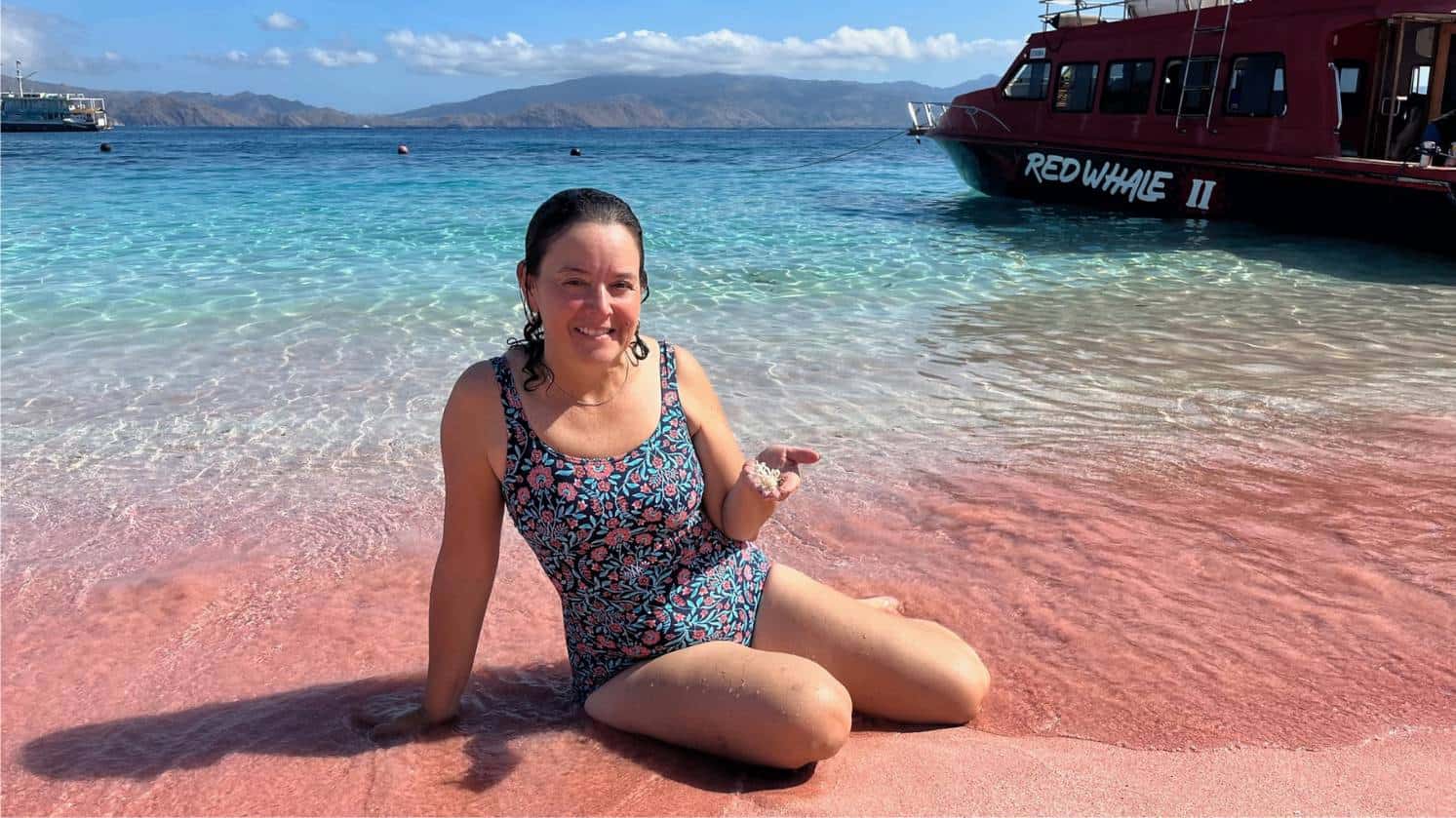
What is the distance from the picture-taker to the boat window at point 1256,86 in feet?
43.2

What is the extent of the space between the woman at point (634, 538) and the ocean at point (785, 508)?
0.15 m

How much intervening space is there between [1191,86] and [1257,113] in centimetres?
119

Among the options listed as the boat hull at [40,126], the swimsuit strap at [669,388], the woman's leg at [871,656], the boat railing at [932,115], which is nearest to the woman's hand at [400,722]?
the woman's leg at [871,656]

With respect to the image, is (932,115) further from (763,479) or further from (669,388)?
(763,479)

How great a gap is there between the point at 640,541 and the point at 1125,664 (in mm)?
1459

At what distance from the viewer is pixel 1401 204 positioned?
1131 centimetres

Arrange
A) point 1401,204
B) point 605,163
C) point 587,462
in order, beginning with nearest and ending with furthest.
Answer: point 587,462, point 1401,204, point 605,163

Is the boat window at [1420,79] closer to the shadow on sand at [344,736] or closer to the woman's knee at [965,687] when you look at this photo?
the woman's knee at [965,687]

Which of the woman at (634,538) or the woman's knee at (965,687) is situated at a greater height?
the woman at (634,538)

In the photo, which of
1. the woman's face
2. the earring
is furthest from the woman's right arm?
the earring

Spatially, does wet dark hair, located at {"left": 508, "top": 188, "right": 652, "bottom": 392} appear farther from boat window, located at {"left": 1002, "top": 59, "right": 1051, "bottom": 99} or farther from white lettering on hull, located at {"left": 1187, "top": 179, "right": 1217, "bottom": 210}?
boat window, located at {"left": 1002, "top": 59, "right": 1051, "bottom": 99}

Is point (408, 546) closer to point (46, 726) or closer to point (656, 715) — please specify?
point (46, 726)

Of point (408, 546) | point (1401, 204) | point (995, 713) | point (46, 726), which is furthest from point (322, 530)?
point (1401, 204)

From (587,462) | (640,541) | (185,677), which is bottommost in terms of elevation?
(185,677)
